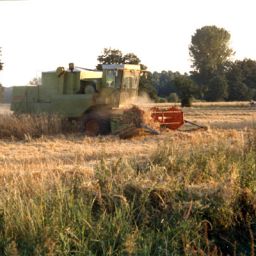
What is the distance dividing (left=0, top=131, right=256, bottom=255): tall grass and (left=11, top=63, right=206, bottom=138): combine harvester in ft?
43.3

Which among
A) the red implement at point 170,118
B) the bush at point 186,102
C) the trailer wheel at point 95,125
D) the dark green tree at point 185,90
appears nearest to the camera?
the trailer wheel at point 95,125

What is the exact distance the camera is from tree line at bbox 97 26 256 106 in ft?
151

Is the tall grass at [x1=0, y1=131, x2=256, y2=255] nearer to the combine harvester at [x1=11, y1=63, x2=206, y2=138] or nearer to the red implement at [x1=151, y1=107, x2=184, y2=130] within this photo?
the combine harvester at [x1=11, y1=63, x2=206, y2=138]

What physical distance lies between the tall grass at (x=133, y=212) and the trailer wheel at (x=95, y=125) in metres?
13.8

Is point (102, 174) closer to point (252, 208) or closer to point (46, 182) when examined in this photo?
point (46, 182)

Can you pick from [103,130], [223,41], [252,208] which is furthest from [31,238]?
[223,41]

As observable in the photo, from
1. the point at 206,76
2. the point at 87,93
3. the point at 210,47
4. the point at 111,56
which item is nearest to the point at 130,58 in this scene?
the point at 111,56

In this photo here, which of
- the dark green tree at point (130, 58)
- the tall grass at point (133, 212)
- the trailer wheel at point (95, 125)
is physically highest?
the dark green tree at point (130, 58)

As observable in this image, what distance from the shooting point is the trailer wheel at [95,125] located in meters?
21.3

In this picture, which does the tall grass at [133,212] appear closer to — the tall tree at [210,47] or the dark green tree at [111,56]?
the dark green tree at [111,56]

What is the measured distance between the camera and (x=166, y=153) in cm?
873

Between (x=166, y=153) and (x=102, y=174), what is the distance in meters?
2.44

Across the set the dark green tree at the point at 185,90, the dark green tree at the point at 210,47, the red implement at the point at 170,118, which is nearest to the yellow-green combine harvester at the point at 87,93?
the red implement at the point at 170,118

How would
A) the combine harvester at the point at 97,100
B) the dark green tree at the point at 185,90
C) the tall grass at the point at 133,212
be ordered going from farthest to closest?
the dark green tree at the point at 185,90
the combine harvester at the point at 97,100
the tall grass at the point at 133,212
